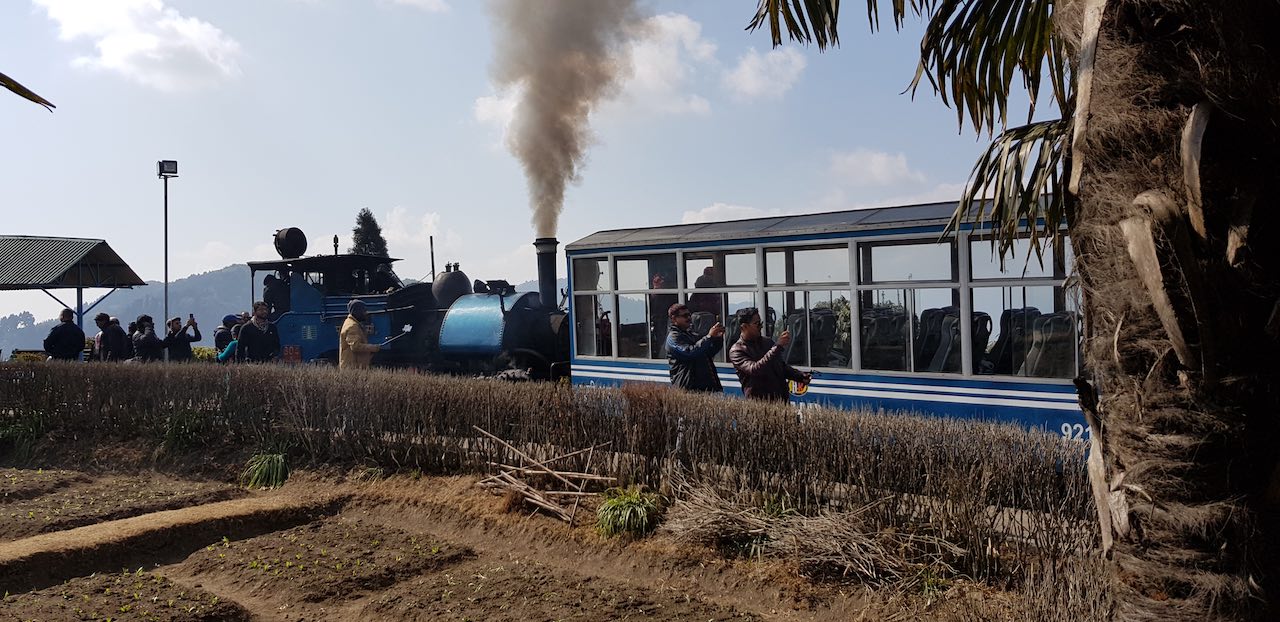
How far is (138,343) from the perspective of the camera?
49.9ft

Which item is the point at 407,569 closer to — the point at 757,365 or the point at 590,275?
the point at 757,365

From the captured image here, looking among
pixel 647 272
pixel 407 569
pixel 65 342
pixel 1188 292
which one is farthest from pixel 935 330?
pixel 65 342

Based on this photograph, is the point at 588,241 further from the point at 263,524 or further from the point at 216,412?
the point at 263,524

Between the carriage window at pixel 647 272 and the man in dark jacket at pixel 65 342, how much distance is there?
897 centimetres

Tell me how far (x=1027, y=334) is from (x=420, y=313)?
36.7ft

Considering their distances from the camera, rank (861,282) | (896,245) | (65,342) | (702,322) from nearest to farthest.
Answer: (896,245), (861,282), (702,322), (65,342)

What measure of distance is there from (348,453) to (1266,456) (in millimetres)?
8005

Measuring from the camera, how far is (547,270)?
15.3 m

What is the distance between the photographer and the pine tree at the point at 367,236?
4700 cm

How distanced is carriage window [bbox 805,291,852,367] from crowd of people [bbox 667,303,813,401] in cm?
29

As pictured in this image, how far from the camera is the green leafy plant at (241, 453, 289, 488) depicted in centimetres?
913

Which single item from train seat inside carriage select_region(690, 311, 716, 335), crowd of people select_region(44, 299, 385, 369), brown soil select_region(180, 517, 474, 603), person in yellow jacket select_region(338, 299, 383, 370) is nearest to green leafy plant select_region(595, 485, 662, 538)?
brown soil select_region(180, 517, 474, 603)

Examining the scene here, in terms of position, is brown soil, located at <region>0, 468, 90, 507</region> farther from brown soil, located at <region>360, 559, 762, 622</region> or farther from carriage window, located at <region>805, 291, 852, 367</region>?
carriage window, located at <region>805, 291, 852, 367</region>

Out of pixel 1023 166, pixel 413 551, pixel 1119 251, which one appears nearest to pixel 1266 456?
pixel 1119 251
